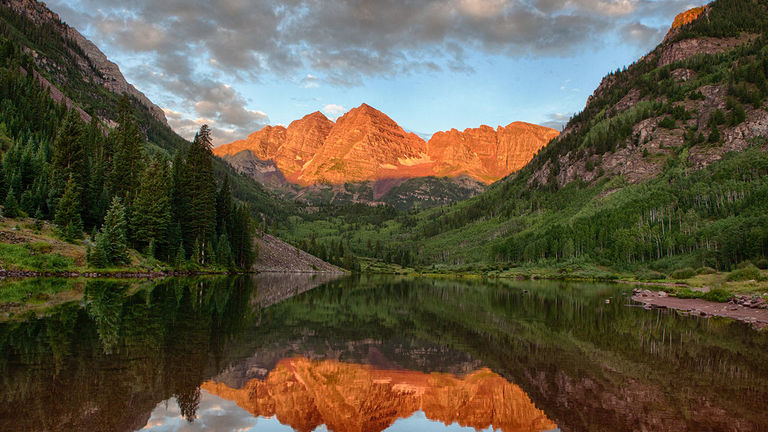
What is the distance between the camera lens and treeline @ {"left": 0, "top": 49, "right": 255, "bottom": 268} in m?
68.2

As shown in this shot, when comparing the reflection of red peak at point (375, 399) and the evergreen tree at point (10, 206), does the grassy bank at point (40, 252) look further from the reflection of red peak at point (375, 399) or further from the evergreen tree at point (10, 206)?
the reflection of red peak at point (375, 399)

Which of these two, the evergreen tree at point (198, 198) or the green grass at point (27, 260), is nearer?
the green grass at point (27, 260)

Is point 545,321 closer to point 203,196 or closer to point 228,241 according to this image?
point 203,196

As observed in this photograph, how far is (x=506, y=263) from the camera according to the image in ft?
655

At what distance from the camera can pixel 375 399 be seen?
14383mm

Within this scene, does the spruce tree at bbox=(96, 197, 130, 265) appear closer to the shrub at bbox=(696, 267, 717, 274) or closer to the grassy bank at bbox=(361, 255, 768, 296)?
the grassy bank at bbox=(361, 255, 768, 296)

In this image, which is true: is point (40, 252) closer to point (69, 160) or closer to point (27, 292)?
point (27, 292)

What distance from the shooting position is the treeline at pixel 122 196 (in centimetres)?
6819

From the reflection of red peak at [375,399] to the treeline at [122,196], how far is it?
58.5 meters

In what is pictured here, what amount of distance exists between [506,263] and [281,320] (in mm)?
181594

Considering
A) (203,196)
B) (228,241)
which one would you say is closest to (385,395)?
(203,196)

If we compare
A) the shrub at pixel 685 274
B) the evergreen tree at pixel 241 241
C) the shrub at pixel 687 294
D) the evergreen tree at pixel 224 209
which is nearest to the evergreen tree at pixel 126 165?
the evergreen tree at pixel 224 209

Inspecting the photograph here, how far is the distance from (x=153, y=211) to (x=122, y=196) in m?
12.2

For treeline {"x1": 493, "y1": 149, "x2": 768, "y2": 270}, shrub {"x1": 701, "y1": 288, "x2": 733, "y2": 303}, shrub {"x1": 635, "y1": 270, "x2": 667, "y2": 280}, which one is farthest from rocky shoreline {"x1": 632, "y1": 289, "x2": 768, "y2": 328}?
shrub {"x1": 635, "y1": 270, "x2": 667, "y2": 280}
